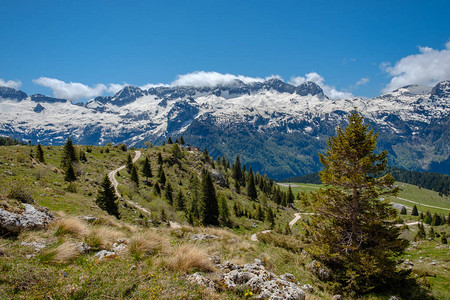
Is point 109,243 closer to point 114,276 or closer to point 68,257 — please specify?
point 68,257

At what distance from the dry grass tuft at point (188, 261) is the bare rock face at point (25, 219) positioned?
6.95 metres

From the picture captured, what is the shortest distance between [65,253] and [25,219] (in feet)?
13.5

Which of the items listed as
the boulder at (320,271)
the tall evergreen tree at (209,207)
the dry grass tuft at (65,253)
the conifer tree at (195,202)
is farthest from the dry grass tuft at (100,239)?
the tall evergreen tree at (209,207)

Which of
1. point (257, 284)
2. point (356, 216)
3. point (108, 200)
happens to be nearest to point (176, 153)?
point (108, 200)

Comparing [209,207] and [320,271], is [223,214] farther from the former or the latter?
[320,271]

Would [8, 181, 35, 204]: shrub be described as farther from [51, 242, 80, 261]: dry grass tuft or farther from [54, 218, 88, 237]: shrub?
[51, 242, 80, 261]: dry grass tuft

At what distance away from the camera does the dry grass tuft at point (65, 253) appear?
8109 mm

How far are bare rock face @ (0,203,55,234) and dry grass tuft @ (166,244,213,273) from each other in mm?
6948

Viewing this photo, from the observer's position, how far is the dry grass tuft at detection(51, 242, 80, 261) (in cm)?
811

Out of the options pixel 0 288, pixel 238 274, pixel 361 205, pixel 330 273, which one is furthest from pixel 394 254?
pixel 0 288

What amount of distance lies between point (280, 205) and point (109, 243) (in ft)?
364

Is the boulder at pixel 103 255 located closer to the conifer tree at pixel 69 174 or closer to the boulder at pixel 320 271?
the boulder at pixel 320 271

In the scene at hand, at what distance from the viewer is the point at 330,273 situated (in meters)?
16.2

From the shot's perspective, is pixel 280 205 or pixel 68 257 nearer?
pixel 68 257
